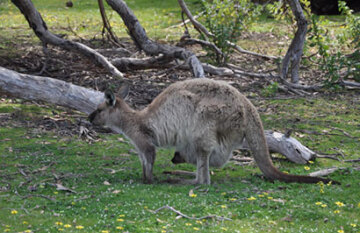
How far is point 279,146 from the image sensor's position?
21.0 ft

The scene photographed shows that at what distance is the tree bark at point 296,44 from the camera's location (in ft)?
31.6

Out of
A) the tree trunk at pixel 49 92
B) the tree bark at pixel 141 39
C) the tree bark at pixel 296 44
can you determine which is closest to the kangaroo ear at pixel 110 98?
the tree trunk at pixel 49 92

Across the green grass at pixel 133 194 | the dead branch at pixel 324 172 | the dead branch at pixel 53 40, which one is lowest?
the green grass at pixel 133 194

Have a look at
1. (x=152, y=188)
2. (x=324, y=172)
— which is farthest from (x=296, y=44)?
(x=152, y=188)

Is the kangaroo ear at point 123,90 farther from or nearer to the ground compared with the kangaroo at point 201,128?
farther from the ground

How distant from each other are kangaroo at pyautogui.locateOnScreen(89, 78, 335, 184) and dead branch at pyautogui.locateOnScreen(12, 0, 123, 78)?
3.81m

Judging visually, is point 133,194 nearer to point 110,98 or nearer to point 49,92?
point 110,98

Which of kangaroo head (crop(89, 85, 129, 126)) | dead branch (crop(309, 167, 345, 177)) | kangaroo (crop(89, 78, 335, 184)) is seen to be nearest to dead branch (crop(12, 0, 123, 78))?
kangaroo head (crop(89, 85, 129, 126))

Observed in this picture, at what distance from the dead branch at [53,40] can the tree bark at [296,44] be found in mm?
3274

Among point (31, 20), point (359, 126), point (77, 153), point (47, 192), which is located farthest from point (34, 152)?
point (359, 126)

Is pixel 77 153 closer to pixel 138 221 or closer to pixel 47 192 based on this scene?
pixel 47 192

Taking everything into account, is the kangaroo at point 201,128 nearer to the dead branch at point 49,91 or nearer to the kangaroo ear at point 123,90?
the kangaroo ear at point 123,90

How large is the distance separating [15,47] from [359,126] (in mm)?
8263

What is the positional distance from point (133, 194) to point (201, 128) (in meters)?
1.00
